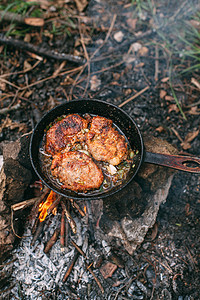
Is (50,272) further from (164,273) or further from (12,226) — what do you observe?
(164,273)

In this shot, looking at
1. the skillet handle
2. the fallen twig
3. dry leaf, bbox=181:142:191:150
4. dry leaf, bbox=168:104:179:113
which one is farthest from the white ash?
dry leaf, bbox=168:104:179:113

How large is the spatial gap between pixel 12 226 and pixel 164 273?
207 centimetres

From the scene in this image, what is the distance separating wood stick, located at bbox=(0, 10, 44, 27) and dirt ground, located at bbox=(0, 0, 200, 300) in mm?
112

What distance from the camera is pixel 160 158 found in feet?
8.70

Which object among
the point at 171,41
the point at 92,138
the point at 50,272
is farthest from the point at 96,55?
the point at 50,272

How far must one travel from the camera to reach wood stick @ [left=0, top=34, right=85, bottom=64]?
13.1ft

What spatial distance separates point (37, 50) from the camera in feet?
13.2

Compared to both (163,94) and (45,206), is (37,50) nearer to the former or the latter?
(163,94)

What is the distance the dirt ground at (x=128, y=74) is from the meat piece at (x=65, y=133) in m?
0.97

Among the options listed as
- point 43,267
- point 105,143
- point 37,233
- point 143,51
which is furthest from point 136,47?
point 43,267

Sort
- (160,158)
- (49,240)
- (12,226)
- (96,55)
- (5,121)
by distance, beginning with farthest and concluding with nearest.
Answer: (96,55)
(5,121)
(49,240)
(12,226)
(160,158)

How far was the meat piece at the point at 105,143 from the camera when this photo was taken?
2.95 m

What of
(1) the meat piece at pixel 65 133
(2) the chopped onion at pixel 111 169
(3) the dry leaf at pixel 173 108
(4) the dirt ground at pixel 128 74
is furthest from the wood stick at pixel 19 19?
(2) the chopped onion at pixel 111 169

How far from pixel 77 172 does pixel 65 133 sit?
57 centimetres
